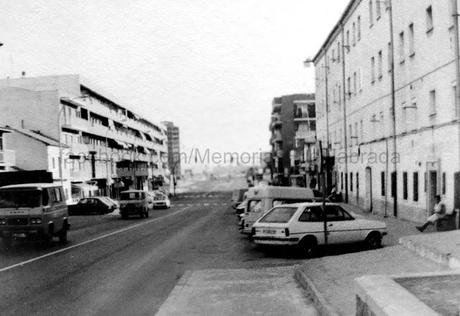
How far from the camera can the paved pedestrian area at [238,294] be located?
8.41 metres

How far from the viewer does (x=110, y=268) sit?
12812 mm

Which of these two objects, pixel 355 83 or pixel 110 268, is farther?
pixel 355 83

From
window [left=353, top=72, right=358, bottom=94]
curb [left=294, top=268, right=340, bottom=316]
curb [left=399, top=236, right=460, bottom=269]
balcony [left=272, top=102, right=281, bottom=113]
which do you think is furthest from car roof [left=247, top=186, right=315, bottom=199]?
balcony [left=272, top=102, right=281, bottom=113]

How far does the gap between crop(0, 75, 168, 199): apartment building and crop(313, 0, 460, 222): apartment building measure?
74.7 ft

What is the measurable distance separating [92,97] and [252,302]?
63.9 m

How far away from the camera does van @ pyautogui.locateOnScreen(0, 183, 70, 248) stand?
17641 millimetres

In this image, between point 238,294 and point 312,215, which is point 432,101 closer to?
point 312,215

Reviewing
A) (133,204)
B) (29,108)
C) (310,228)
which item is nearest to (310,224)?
(310,228)

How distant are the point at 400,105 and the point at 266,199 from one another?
11017 millimetres

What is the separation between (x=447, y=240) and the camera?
500 inches

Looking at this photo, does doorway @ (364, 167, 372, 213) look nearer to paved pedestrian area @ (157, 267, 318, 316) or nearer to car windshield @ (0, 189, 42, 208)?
car windshield @ (0, 189, 42, 208)

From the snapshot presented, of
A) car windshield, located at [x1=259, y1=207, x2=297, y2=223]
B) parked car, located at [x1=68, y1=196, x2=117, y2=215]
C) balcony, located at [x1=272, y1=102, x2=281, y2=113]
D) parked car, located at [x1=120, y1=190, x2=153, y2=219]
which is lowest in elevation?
parked car, located at [x1=68, y1=196, x2=117, y2=215]

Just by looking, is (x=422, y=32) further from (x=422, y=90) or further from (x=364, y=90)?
(x=364, y=90)

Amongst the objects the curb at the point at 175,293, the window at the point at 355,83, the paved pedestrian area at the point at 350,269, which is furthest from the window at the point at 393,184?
the curb at the point at 175,293
